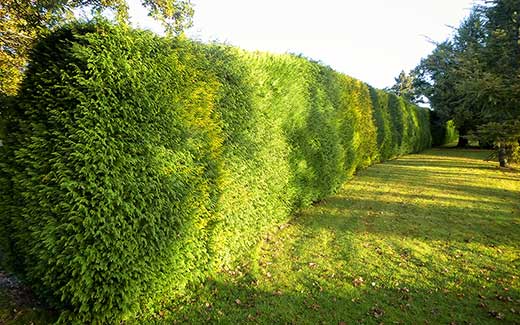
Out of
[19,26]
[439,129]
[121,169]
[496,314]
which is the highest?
[19,26]

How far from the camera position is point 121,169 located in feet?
11.3

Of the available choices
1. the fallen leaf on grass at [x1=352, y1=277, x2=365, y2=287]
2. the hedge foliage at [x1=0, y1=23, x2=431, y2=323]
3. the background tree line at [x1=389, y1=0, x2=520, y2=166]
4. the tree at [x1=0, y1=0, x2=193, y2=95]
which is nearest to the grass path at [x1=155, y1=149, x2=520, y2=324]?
the fallen leaf on grass at [x1=352, y1=277, x2=365, y2=287]

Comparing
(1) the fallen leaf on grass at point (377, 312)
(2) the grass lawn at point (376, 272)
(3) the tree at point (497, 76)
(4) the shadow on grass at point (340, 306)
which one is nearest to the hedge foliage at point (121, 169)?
(4) the shadow on grass at point (340, 306)

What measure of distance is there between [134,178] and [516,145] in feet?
64.1

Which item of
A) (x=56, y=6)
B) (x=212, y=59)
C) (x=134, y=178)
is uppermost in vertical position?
(x=56, y=6)

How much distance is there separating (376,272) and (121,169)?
4286 mm

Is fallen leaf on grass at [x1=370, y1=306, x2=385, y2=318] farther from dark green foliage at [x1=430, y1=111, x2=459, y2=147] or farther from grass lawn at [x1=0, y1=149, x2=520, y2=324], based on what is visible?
dark green foliage at [x1=430, y1=111, x2=459, y2=147]

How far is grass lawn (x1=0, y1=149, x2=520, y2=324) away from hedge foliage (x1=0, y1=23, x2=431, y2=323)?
0.75 m

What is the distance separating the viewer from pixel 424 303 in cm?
423

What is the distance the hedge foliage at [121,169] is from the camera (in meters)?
3.25

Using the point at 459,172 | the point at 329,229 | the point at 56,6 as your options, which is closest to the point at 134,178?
the point at 329,229

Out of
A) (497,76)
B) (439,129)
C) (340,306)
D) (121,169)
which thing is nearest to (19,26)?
(121,169)

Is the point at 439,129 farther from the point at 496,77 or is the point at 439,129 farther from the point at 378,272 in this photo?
the point at 378,272

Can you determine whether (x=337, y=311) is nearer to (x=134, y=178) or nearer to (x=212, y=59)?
(x=134, y=178)
